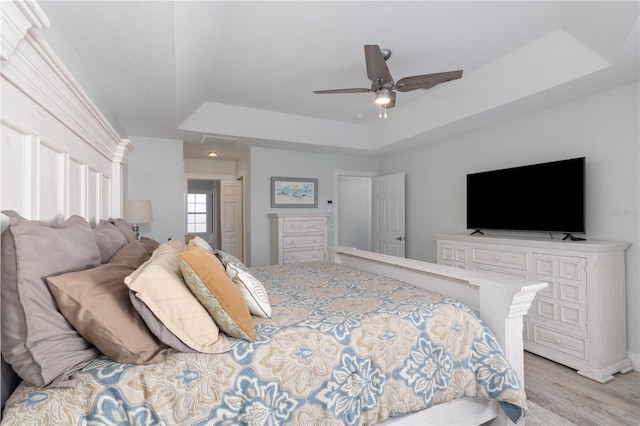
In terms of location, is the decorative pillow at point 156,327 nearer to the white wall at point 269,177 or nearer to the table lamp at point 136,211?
the table lamp at point 136,211

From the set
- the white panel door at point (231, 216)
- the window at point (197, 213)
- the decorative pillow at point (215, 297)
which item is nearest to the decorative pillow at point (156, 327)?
the decorative pillow at point (215, 297)

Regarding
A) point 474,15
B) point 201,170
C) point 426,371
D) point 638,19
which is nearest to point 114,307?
point 426,371

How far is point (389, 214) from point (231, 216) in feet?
10.7

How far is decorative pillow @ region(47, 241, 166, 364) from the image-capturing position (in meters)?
1.03

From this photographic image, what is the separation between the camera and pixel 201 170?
20.8 feet

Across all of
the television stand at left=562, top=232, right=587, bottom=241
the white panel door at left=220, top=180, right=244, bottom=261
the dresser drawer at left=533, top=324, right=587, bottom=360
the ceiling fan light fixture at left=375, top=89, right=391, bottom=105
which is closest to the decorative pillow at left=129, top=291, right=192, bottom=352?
the ceiling fan light fixture at left=375, top=89, right=391, bottom=105

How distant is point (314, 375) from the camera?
1.27 meters

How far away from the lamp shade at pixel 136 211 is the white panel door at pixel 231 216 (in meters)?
2.88

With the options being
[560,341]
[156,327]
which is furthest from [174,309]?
[560,341]

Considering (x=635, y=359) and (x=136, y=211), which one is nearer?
(x=635, y=359)

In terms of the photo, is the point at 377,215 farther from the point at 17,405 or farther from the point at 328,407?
the point at 17,405

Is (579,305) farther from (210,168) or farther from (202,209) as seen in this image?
(202,209)

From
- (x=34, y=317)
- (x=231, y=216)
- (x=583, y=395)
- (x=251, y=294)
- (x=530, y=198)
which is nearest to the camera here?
(x=34, y=317)

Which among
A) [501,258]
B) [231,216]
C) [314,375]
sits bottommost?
[314,375]
